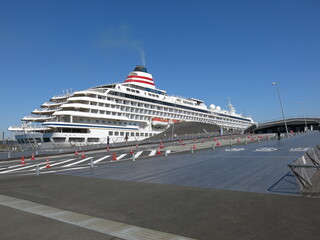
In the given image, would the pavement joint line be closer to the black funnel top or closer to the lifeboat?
the lifeboat

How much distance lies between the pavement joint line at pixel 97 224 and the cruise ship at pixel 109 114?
105ft

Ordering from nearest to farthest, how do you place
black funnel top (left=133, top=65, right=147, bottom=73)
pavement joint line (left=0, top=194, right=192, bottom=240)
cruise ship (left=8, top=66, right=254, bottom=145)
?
pavement joint line (left=0, top=194, right=192, bottom=240), cruise ship (left=8, top=66, right=254, bottom=145), black funnel top (left=133, top=65, right=147, bottom=73)

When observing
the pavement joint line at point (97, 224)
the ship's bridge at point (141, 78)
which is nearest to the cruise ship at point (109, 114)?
the ship's bridge at point (141, 78)

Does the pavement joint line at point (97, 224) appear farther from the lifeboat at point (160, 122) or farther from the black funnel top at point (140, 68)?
the black funnel top at point (140, 68)

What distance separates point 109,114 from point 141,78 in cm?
1871

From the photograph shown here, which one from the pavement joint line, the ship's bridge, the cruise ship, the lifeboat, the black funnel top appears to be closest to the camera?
the pavement joint line

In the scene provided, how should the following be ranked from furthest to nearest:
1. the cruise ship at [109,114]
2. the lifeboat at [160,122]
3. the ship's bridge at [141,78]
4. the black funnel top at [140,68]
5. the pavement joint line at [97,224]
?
the black funnel top at [140,68], the ship's bridge at [141,78], the lifeboat at [160,122], the cruise ship at [109,114], the pavement joint line at [97,224]

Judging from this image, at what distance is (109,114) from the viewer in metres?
47.8

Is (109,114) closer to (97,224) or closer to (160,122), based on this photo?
(160,122)

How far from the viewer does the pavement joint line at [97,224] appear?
13.7 ft

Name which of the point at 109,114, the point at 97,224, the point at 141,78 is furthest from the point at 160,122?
the point at 97,224

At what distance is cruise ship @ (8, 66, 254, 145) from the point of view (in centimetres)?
4041

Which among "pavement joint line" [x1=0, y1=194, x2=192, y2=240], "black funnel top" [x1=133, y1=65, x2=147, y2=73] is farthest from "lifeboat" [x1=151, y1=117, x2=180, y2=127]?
"pavement joint line" [x1=0, y1=194, x2=192, y2=240]

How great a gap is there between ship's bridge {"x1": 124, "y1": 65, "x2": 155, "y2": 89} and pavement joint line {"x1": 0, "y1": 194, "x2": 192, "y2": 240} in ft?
181
